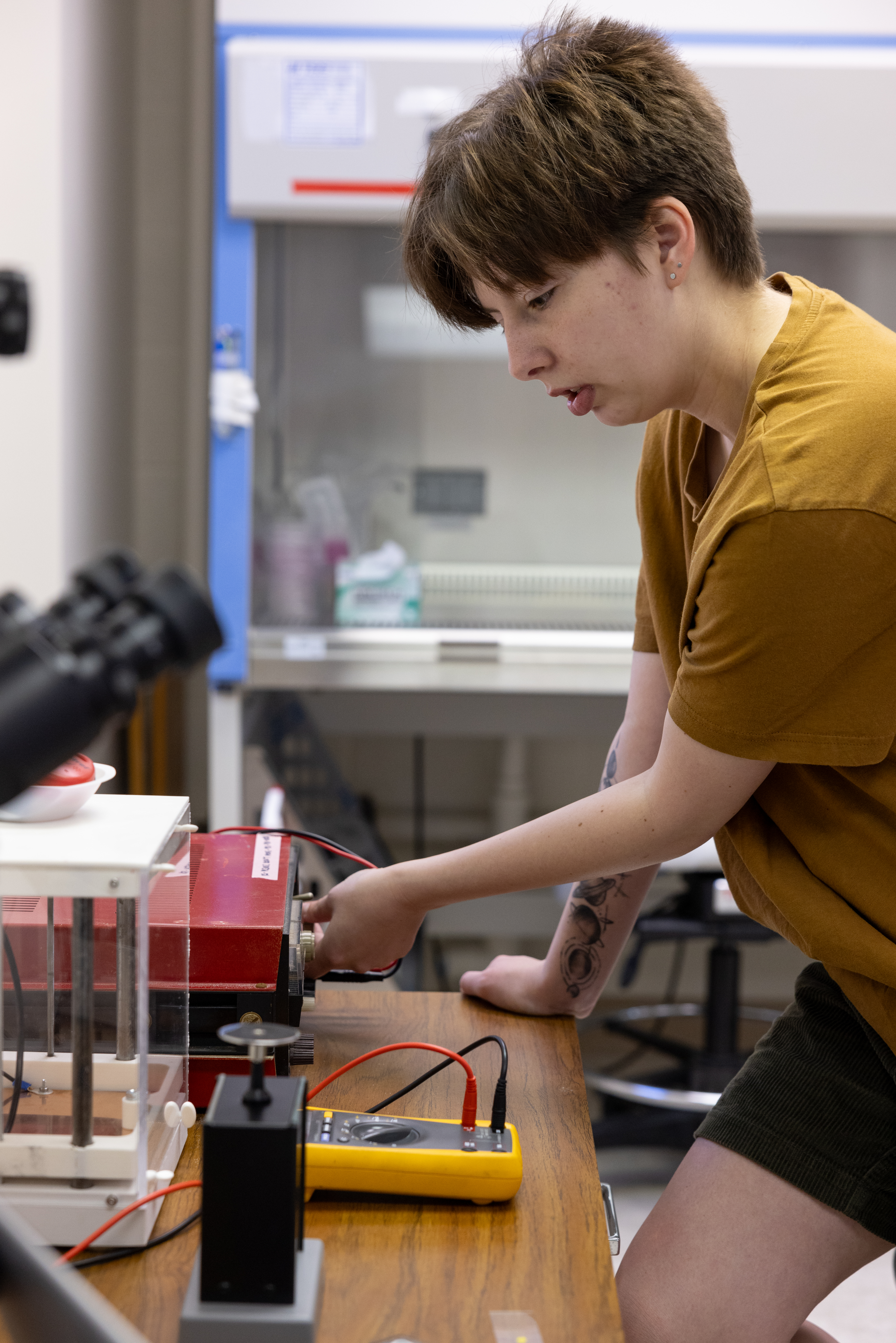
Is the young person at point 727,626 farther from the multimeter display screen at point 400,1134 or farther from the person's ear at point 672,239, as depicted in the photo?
the multimeter display screen at point 400,1134

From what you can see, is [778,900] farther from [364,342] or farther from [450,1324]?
[364,342]

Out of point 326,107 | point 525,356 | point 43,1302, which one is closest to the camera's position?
point 43,1302

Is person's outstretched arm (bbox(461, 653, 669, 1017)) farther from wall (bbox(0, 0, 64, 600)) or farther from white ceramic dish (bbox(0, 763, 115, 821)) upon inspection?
wall (bbox(0, 0, 64, 600))

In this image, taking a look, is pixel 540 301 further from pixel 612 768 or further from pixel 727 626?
pixel 612 768

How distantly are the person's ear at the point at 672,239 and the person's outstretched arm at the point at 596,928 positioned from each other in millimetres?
395

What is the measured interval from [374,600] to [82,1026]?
1603mm

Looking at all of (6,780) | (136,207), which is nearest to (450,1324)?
(6,780)

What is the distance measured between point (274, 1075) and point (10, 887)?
0.28 m

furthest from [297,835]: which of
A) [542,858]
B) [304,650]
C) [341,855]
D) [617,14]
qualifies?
[617,14]

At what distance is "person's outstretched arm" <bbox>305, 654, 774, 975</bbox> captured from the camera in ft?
3.10

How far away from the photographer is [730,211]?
36.3 inches

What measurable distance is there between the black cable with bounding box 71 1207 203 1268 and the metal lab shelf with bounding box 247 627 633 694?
4.79 feet

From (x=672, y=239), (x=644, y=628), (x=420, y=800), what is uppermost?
(x=672, y=239)

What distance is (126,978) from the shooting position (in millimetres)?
734
